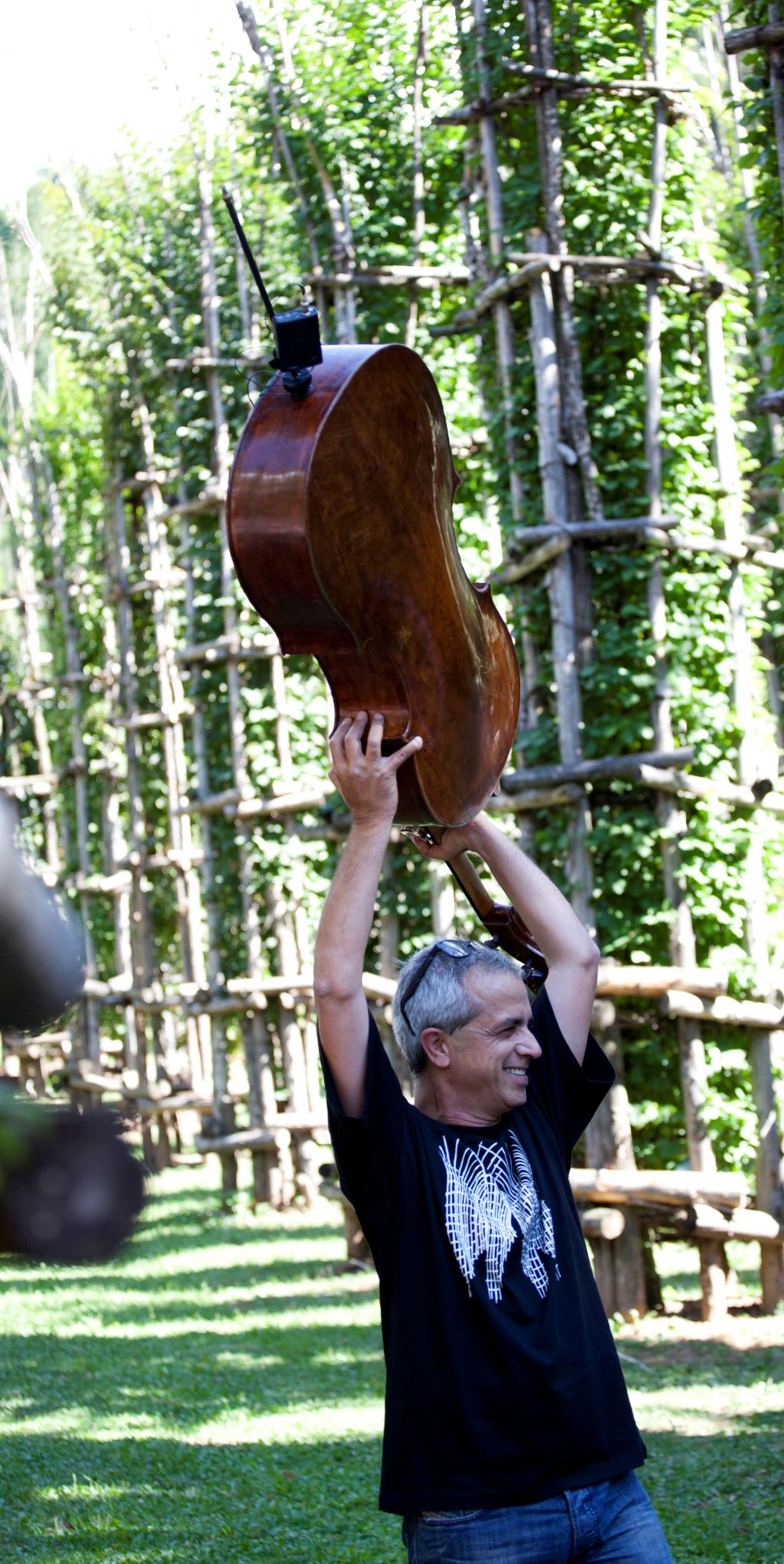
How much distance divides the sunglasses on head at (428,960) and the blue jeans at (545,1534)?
32.3 inches

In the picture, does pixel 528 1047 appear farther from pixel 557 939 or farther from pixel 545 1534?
pixel 545 1534

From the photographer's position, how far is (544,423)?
897 centimetres

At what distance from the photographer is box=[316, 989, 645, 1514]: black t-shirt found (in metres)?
2.50

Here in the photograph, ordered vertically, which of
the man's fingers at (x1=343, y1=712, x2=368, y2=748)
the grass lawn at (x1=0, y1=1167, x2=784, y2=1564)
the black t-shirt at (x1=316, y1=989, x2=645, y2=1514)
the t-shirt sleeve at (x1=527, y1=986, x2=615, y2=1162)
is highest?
the man's fingers at (x1=343, y1=712, x2=368, y2=748)

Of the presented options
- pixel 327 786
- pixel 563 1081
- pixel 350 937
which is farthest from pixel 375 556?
pixel 327 786

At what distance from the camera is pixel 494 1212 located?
104 inches

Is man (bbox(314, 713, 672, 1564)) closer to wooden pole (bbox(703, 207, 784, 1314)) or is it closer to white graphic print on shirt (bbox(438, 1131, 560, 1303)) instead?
white graphic print on shirt (bbox(438, 1131, 560, 1303))

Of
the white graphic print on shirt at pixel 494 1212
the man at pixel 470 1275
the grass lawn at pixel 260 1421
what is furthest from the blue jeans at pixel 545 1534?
the grass lawn at pixel 260 1421

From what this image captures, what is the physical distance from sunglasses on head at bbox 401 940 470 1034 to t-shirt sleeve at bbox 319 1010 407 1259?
0.31 m

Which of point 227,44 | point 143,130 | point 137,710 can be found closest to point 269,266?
point 227,44

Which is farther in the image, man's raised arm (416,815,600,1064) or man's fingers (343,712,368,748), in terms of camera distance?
man's raised arm (416,815,600,1064)

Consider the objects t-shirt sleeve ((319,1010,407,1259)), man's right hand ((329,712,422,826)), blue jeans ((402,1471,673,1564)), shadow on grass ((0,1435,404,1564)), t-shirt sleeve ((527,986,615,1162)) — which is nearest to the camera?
man's right hand ((329,712,422,826))

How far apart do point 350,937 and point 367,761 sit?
35 cm

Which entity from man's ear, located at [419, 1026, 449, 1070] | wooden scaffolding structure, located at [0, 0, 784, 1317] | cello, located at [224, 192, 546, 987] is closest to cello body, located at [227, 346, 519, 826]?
cello, located at [224, 192, 546, 987]
